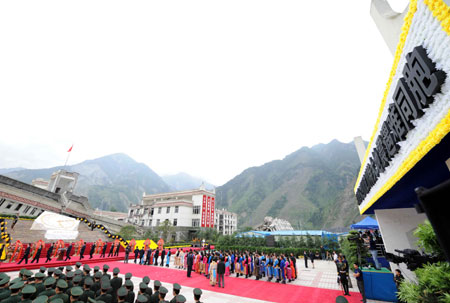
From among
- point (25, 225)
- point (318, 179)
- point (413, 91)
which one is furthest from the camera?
point (318, 179)

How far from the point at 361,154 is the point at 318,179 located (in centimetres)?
10691

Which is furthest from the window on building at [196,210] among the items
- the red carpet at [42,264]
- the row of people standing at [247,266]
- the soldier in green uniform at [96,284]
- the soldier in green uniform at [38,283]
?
the soldier in green uniform at [38,283]

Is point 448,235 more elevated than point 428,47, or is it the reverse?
point 428,47

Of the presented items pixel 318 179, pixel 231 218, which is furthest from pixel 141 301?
pixel 318 179

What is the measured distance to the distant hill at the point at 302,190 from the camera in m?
81.9

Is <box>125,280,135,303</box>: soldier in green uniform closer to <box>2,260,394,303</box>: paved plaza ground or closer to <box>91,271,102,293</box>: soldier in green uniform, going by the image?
<box>91,271,102,293</box>: soldier in green uniform

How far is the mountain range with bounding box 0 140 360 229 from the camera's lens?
83.9 m

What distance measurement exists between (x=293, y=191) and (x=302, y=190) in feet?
16.0

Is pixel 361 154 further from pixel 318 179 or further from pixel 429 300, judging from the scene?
pixel 318 179

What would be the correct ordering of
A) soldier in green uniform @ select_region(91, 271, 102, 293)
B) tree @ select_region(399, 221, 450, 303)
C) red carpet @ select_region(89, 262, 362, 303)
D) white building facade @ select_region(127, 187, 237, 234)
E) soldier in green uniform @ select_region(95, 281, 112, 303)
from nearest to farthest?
1. tree @ select_region(399, 221, 450, 303)
2. soldier in green uniform @ select_region(95, 281, 112, 303)
3. soldier in green uniform @ select_region(91, 271, 102, 293)
4. red carpet @ select_region(89, 262, 362, 303)
5. white building facade @ select_region(127, 187, 237, 234)

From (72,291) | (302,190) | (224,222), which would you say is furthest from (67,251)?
(302,190)

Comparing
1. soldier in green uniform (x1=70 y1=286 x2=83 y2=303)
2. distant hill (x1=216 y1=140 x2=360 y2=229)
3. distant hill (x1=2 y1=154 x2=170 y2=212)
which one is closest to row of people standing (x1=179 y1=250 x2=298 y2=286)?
soldier in green uniform (x1=70 y1=286 x2=83 y2=303)

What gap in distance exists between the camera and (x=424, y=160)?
13.5ft

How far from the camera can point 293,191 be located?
110 m
